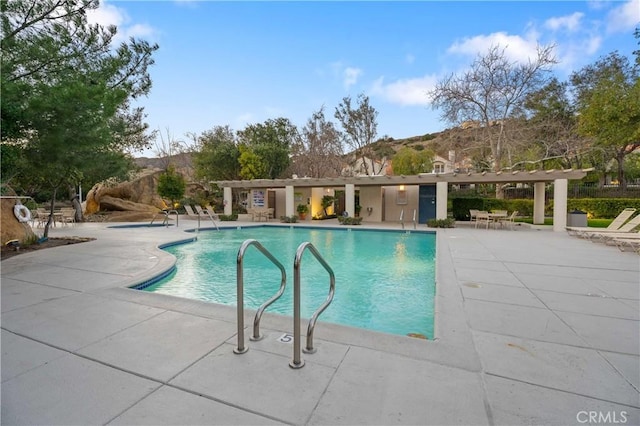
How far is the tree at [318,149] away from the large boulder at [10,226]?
70.5ft

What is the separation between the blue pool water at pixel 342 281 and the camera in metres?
4.70

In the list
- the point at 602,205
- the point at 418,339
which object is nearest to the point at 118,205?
the point at 418,339

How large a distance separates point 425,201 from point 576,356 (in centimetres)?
1581

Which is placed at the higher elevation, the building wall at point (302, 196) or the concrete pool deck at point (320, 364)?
the building wall at point (302, 196)

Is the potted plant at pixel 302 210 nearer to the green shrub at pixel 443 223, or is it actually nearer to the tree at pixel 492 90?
the green shrub at pixel 443 223

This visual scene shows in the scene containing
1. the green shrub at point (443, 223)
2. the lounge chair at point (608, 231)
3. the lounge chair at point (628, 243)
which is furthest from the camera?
the green shrub at point (443, 223)

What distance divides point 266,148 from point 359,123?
8.62 metres

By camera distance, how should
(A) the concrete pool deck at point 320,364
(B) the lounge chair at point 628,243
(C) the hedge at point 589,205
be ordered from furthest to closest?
(C) the hedge at point 589,205
(B) the lounge chair at point 628,243
(A) the concrete pool deck at point 320,364

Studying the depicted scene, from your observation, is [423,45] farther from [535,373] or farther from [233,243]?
[535,373]

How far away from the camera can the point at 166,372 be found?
236 cm

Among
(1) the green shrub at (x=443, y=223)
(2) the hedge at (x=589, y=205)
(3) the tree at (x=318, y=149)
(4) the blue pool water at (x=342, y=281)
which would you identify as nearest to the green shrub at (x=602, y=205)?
(2) the hedge at (x=589, y=205)

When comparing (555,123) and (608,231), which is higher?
(555,123)

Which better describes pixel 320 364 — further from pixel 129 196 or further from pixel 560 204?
pixel 129 196

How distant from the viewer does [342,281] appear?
6512 mm
